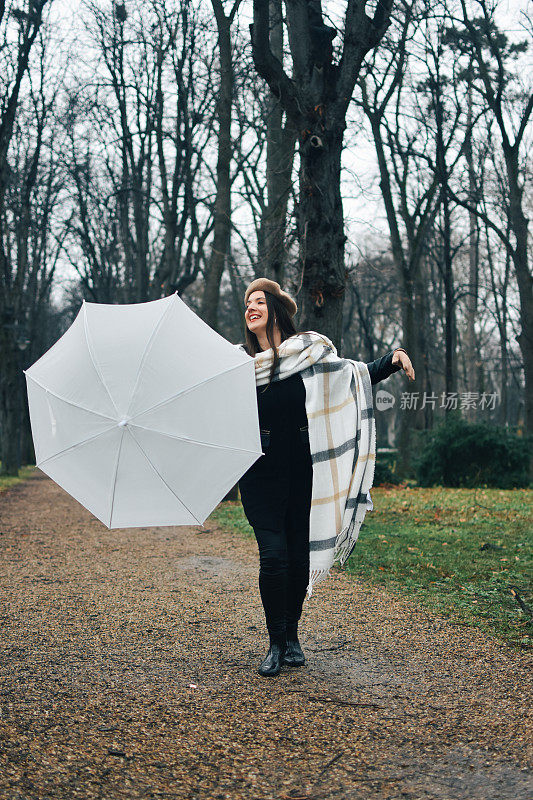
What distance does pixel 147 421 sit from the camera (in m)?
3.51

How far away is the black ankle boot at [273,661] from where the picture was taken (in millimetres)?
3902

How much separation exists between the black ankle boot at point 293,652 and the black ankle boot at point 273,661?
0.08 m

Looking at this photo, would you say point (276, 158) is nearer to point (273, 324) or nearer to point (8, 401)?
point (8, 401)

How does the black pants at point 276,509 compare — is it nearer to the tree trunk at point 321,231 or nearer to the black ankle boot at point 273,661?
the black ankle boot at point 273,661

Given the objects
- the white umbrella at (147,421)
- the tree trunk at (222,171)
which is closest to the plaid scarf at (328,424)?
the white umbrella at (147,421)

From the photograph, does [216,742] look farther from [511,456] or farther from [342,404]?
[511,456]

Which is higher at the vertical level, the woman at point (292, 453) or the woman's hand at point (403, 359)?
the woman's hand at point (403, 359)

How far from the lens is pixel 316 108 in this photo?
29.6 feet

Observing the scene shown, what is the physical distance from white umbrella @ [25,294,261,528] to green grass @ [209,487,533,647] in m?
2.18

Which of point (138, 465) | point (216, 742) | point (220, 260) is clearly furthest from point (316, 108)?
point (216, 742)

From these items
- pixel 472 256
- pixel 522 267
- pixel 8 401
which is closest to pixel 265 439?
pixel 522 267

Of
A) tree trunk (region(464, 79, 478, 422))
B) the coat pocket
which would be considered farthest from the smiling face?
tree trunk (region(464, 79, 478, 422))

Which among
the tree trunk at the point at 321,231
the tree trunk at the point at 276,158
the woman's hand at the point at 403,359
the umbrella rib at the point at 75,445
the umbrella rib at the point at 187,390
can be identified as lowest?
the umbrella rib at the point at 75,445

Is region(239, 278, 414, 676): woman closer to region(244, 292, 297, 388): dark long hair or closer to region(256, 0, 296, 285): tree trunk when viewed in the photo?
region(244, 292, 297, 388): dark long hair
